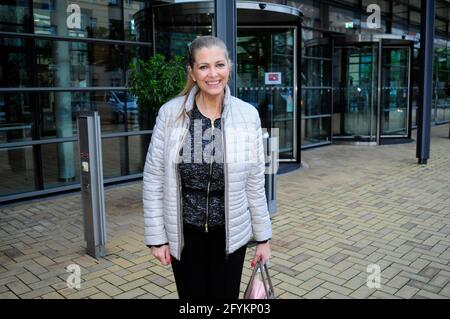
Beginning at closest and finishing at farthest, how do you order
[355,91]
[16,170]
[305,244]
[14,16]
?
A: [305,244]
[14,16]
[16,170]
[355,91]

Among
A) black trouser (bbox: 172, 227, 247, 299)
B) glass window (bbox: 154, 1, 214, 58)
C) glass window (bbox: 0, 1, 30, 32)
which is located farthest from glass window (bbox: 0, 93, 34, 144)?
black trouser (bbox: 172, 227, 247, 299)

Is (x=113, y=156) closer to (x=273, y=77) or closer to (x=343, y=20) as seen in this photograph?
(x=273, y=77)

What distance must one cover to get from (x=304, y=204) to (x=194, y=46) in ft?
A: 15.0

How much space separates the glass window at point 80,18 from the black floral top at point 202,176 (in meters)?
5.83

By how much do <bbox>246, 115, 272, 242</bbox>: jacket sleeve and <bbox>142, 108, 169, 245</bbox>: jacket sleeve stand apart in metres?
0.46

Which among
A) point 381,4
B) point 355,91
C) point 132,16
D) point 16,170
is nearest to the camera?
point 16,170

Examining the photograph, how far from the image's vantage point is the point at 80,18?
24.7 feet

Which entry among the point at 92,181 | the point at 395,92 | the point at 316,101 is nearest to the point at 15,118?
the point at 92,181

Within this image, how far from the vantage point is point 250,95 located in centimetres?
927

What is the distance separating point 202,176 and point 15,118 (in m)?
5.68

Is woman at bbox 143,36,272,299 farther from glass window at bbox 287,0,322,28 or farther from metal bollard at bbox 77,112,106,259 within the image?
glass window at bbox 287,0,322,28

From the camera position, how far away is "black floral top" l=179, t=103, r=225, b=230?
2195 millimetres
